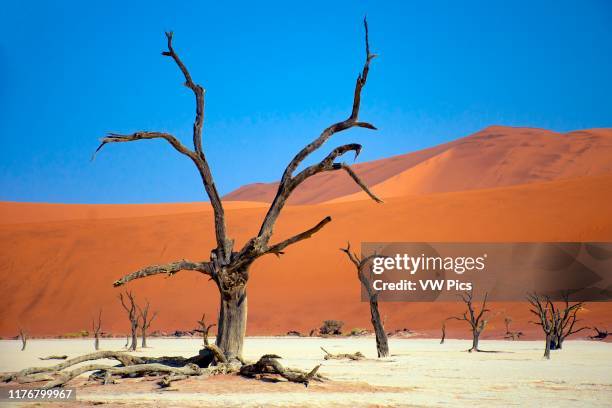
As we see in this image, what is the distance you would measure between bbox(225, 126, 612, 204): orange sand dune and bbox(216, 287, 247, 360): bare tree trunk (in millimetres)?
65647

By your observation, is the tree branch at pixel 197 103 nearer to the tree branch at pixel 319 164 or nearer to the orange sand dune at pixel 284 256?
the tree branch at pixel 319 164

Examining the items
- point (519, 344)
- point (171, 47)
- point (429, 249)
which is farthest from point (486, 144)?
point (171, 47)

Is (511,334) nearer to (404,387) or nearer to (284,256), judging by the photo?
(404,387)

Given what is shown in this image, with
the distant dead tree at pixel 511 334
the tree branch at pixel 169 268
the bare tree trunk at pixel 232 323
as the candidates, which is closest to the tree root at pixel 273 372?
the bare tree trunk at pixel 232 323

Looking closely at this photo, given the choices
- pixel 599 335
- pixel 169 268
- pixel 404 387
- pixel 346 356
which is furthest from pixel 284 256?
pixel 169 268

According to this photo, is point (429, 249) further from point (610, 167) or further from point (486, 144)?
point (486, 144)

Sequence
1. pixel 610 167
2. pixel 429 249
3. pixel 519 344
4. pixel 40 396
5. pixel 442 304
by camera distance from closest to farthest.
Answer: pixel 40 396
pixel 519 344
pixel 442 304
pixel 429 249
pixel 610 167

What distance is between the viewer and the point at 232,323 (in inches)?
496

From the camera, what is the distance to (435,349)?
2491 centimetres

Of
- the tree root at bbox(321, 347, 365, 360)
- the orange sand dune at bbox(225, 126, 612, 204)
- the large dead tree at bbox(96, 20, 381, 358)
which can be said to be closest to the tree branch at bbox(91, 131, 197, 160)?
the large dead tree at bbox(96, 20, 381, 358)

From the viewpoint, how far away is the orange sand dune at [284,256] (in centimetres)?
4128

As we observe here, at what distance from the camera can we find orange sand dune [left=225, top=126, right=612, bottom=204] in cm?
7662

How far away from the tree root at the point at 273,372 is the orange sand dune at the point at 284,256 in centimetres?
2376

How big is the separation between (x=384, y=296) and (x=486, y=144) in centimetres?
5935
